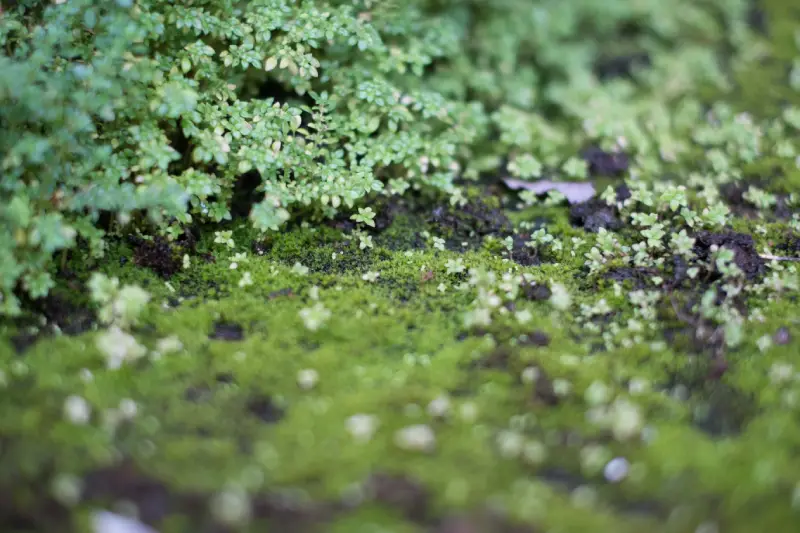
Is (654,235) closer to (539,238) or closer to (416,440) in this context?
(539,238)

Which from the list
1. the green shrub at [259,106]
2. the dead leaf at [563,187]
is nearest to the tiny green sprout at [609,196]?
the dead leaf at [563,187]

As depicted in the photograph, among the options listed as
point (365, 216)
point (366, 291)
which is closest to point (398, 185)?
point (365, 216)

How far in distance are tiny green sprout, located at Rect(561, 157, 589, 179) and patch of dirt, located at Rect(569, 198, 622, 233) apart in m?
0.34

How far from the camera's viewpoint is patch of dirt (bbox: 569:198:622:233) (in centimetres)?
447

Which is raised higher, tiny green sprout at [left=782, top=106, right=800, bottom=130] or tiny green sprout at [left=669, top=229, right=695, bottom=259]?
tiny green sprout at [left=782, top=106, right=800, bottom=130]

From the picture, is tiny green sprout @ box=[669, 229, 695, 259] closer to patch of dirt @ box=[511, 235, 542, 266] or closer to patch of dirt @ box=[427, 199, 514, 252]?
patch of dirt @ box=[511, 235, 542, 266]

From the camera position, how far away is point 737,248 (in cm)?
391

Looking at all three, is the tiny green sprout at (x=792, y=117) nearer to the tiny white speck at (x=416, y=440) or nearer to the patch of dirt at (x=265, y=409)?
the tiny white speck at (x=416, y=440)

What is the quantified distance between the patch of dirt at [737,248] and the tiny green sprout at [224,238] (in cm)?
293

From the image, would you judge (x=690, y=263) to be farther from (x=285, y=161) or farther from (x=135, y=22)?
(x=135, y=22)

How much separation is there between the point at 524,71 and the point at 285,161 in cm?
279

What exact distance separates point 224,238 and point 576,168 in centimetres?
275

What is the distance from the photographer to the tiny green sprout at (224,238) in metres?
4.07

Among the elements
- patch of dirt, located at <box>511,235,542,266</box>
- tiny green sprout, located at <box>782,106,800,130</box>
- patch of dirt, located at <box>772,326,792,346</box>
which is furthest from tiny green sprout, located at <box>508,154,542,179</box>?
tiny green sprout, located at <box>782,106,800,130</box>
